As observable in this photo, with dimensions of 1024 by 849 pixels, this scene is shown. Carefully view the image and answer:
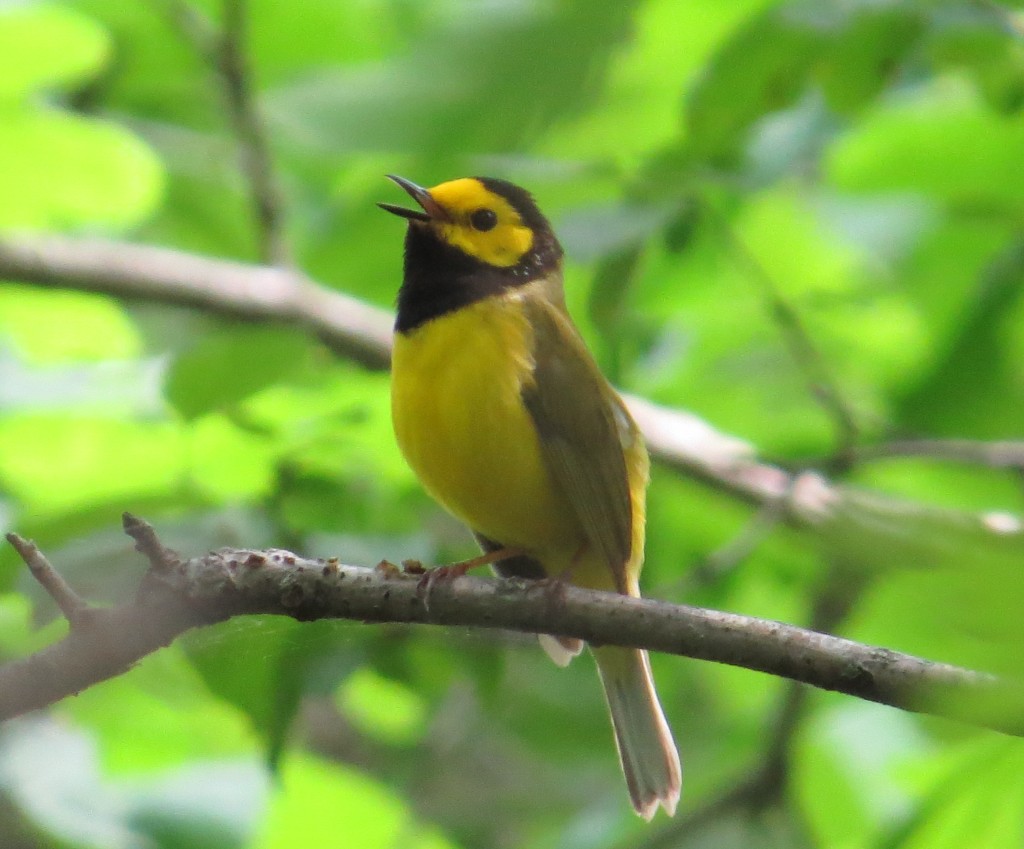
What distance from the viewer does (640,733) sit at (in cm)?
462

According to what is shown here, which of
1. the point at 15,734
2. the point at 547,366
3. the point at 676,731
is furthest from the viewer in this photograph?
the point at 676,731

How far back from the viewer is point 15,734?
4.70 meters

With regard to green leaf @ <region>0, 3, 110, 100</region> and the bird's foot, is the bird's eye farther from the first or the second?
green leaf @ <region>0, 3, 110, 100</region>

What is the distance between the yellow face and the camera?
→ 4781mm

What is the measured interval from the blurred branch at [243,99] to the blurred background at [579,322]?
0.02m

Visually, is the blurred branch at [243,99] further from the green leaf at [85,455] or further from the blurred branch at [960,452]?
the blurred branch at [960,452]

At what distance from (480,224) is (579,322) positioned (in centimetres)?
115

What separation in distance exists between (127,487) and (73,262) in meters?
1.70

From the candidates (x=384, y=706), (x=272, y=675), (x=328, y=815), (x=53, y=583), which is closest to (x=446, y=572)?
(x=272, y=675)

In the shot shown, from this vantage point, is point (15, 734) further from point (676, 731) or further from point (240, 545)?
point (676, 731)

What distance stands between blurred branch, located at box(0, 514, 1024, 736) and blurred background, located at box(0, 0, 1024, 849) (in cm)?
18

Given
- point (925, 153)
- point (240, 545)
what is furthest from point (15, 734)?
point (925, 153)

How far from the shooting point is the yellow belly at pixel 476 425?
3.92 m

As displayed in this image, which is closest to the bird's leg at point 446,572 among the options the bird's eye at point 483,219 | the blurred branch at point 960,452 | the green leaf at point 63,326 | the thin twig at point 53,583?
the thin twig at point 53,583
